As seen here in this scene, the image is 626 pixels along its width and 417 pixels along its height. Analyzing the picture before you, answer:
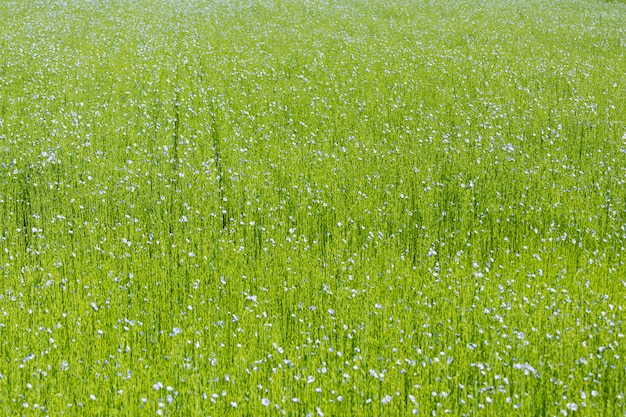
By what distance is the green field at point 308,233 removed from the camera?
20.8 ft

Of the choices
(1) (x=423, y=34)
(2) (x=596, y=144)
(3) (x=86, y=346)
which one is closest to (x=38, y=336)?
(3) (x=86, y=346)

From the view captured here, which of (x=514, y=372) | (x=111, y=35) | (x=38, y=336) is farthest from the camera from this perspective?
(x=111, y=35)

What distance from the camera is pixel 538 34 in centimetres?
2320

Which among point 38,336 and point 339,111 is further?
point 339,111

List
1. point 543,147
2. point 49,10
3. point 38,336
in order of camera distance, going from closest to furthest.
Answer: point 38,336
point 543,147
point 49,10

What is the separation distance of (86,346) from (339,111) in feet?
28.5

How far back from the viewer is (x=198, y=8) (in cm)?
2730

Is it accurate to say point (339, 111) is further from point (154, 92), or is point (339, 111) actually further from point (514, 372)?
point (514, 372)

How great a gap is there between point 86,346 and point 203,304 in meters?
1.34

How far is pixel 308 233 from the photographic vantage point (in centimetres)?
951

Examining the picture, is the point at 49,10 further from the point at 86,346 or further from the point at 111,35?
the point at 86,346

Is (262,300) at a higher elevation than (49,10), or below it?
below

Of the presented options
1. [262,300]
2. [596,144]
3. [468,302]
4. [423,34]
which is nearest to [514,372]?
[468,302]

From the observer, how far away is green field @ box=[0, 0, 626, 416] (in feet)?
20.8
